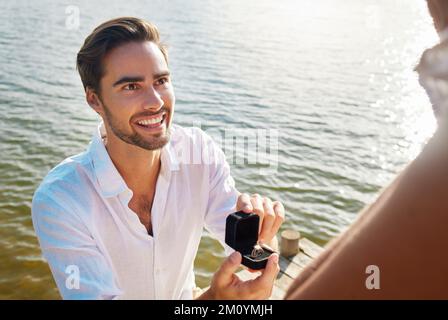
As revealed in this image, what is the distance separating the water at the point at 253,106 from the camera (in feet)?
28.1

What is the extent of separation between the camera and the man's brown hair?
10.9 ft

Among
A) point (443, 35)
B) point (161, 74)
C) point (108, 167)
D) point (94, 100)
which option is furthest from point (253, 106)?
point (443, 35)

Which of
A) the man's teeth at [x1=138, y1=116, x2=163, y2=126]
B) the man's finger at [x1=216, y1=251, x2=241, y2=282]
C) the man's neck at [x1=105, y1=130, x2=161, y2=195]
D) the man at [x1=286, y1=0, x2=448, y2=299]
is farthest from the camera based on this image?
the man's teeth at [x1=138, y1=116, x2=163, y2=126]

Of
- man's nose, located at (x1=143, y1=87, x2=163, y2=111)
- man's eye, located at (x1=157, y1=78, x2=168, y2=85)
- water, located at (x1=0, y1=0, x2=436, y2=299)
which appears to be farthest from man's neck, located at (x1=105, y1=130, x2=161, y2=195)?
water, located at (x1=0, y1=0, x2=436, y2=299)

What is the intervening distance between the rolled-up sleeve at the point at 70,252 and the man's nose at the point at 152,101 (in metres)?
0.91

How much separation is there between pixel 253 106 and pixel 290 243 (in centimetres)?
790

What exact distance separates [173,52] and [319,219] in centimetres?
1189

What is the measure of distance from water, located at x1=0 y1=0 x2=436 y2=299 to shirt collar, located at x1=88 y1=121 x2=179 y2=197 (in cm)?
411

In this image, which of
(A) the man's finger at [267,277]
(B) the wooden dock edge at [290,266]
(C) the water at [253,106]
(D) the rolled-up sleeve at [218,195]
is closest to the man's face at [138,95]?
(D) the rolled-up sleeve at [218,195]

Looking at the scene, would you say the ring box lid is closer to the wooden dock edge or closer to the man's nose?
the man's nose

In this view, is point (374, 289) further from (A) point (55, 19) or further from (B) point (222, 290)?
(A) point (55, 19)

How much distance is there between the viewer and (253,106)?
13.5 meters

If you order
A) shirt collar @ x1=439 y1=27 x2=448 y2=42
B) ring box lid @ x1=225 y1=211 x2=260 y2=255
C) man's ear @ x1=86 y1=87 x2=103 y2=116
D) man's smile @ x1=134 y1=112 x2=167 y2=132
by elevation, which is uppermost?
shirt collar @ x1=439 y1=27 x2=448 y2=42

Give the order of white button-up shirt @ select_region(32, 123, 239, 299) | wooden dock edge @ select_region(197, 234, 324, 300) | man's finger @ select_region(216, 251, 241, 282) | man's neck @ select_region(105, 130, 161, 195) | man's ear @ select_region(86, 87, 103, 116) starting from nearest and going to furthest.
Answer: man's finger @ select_region(216, 251, 241, 282)
white button-up shirt @ select_region(32, 123, 239, 299)
man's neck @ select_region(105, 130, 161, 195)
man's ear @ select_region(86, 87, 103, 116)
wooden dock edge @ select_region(197, 234, 324, 300)
